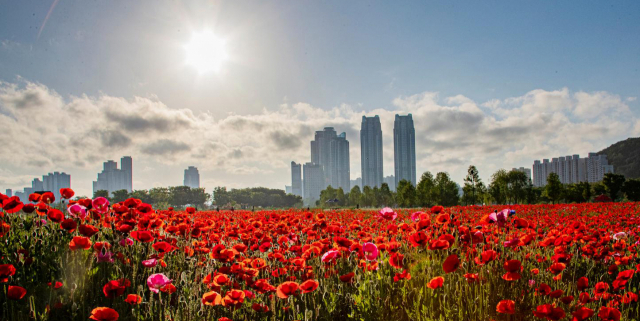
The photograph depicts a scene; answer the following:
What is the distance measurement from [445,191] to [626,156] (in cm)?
14542

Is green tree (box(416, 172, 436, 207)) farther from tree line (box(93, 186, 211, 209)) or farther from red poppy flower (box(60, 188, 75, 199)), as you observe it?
tree line (box(93, 186, 211, 209))

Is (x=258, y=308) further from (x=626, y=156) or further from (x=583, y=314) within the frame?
(x=626, y=156)

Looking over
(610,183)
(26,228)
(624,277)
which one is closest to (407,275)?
(624,277)

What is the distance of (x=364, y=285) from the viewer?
332 centimetres

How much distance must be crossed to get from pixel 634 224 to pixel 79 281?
10.5 m

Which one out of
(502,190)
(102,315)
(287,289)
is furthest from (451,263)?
(502,190)

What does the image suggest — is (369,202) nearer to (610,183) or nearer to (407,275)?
(610,183)

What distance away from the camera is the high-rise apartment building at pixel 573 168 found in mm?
135500

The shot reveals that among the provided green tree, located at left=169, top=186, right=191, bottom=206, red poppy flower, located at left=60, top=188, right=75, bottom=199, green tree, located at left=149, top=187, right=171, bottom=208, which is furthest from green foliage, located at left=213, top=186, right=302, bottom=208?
red poppy flower, located at left=60, top=188, right=75, bottom=199

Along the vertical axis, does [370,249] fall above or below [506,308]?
above

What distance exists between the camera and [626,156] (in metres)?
137

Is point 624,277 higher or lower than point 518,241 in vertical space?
lower

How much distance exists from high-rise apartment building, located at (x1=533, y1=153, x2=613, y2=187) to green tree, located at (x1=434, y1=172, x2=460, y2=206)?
11298 cm

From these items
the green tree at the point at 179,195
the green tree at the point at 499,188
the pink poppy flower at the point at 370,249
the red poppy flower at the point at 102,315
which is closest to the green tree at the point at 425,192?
the green tree at the point at 499,188
